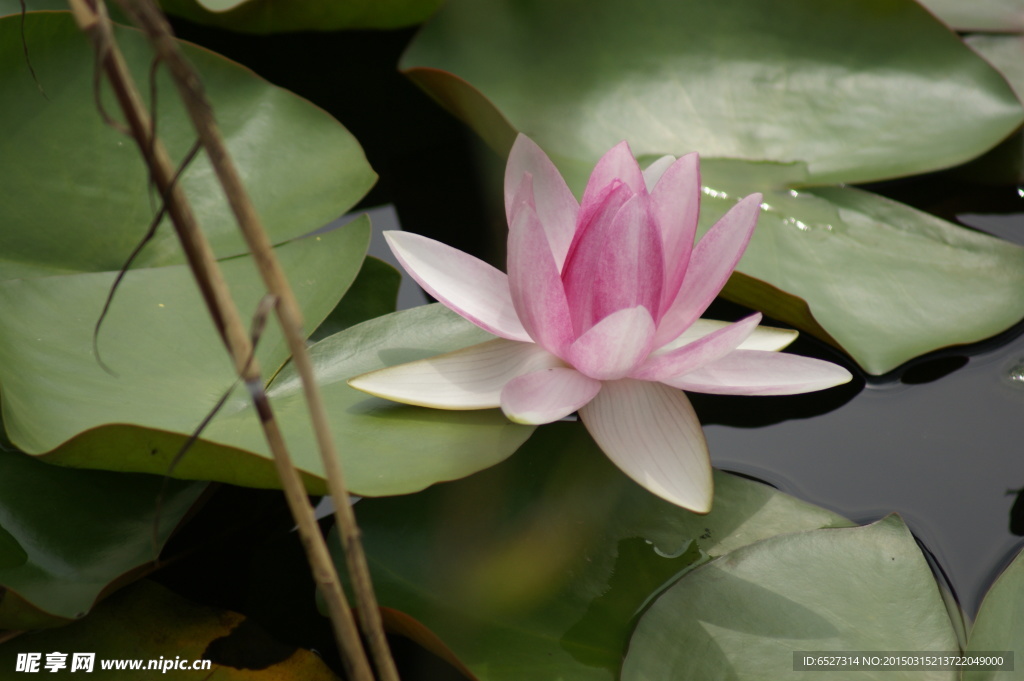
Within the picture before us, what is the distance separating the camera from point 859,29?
59.6 inches

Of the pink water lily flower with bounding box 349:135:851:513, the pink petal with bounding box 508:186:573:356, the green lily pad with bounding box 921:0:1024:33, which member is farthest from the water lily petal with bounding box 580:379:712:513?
the green lily pad with bounding box 921:0:1024:33

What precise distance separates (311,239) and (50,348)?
388mm

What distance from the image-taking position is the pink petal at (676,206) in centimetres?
98

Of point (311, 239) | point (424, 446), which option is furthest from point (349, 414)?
point (311, 239)

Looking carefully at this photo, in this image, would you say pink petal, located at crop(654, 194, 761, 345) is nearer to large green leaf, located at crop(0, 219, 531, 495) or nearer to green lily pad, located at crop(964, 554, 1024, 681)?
large green leaf, located at crop(0, 219, 531, 495)

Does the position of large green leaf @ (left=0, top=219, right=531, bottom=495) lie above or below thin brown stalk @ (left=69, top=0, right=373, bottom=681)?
below

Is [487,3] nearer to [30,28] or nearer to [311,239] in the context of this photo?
[311,239]

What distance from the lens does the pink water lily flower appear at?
88 cm

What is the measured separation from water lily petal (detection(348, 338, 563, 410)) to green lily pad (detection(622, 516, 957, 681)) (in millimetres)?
326

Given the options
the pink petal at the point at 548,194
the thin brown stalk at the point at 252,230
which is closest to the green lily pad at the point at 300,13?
the pink petal at the point at 548,194

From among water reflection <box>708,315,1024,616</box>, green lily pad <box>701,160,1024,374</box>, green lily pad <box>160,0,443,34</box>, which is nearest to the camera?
water reflection <box>708,315,1024,616</box>

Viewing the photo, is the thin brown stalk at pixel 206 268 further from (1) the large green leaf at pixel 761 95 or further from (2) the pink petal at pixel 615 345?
(1) the large green leaf at pixel 761 95

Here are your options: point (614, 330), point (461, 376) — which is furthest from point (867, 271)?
point (461, 376)

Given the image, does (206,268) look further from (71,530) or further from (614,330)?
(71,530)
